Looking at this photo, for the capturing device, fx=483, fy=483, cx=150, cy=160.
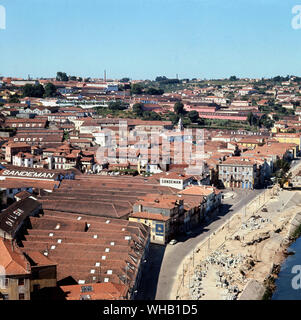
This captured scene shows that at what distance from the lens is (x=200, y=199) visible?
16.4 metres

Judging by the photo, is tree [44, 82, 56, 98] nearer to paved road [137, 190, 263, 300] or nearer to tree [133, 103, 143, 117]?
tree [133, 103, 143, 117]

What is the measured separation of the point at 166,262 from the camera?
12.1 meters

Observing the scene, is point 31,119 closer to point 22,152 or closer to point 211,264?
point 22,152

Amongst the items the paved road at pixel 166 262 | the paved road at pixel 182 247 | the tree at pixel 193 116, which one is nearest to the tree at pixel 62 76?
the tree at pixel 193 116

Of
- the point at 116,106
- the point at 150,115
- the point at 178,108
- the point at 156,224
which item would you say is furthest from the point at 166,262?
the point at 178,108

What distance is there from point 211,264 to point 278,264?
6.82ft

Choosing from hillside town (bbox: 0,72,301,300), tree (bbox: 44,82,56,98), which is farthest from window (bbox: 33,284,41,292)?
tree (bbox: 44,82,56,98)

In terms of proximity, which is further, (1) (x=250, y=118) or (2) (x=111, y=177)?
(1) (x=250, y=118)

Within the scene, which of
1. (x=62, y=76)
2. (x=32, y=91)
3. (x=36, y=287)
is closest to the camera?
(x=36, y=287)

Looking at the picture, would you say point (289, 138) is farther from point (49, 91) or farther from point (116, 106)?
point (49, 91)

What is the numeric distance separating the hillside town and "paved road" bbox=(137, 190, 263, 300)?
111mm

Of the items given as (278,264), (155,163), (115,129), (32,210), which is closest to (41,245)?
(32,210)

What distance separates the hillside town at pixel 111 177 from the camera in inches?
384

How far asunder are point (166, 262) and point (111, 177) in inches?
320
